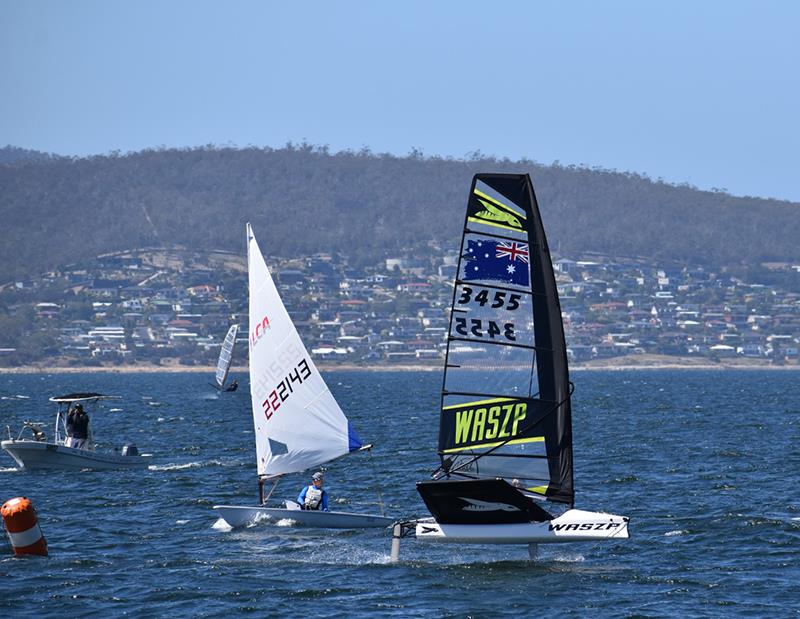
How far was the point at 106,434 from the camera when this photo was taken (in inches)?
2625

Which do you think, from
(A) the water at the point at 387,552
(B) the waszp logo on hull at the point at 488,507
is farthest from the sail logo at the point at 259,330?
(B) the waszp logo on hull at the point at 488,507

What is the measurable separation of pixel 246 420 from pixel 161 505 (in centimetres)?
4095

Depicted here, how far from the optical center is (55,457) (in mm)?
44219

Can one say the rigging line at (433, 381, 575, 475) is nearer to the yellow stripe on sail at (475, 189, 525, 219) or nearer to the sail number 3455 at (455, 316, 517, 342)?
the sail number 3455 at (455, 316, 517, 342)

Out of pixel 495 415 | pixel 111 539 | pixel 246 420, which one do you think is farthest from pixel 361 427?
pixel 495 415

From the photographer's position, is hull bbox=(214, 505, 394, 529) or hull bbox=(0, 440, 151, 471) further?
hull bbox=(0, 440, 151, 471)

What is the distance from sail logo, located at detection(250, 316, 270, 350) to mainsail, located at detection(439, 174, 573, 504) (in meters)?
7.54

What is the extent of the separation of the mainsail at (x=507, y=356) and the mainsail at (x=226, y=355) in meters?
71.2

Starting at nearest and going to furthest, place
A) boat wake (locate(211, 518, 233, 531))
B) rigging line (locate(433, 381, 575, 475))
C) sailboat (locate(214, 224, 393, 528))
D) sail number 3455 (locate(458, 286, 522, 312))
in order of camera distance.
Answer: sail number 3455 (locate(458, 286, 522, 312)), rigging line (locate(433, 381, 575, 475)), boat wake (locate(211, 518, 233, 531)), sailboat (locate(214, 224, 393, 528))

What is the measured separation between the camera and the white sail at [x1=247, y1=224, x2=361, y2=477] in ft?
107

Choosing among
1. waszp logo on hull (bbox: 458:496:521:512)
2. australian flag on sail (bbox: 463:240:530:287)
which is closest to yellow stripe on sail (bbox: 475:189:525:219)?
australian flag on sail (bbox: 463:240:530:287)

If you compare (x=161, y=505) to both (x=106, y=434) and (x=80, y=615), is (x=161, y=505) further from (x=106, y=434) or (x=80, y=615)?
(x=106, y=434)

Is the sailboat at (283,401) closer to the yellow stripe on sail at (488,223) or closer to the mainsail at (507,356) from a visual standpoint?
the mainsail at (507,356)

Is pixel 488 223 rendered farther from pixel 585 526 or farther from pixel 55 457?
pixel 55 457
